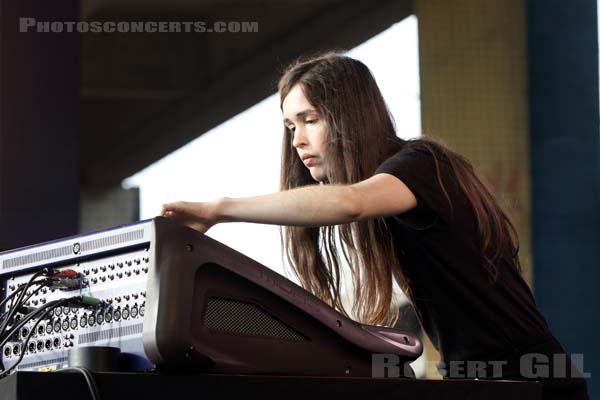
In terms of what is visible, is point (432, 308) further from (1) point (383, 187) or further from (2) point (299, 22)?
(2) point (299, 22)

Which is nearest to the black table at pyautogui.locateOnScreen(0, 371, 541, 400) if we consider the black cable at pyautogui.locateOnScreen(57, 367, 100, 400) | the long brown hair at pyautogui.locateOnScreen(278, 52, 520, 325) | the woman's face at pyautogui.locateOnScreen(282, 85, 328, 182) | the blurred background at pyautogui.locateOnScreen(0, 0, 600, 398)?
the black cable at pyautogui.locateOnScreen(57, 367, 100, 400)

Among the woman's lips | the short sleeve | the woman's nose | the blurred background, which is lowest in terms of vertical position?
the short sleeve

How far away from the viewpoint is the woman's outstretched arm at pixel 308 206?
48.0 inches

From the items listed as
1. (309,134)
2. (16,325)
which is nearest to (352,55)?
(309,134)

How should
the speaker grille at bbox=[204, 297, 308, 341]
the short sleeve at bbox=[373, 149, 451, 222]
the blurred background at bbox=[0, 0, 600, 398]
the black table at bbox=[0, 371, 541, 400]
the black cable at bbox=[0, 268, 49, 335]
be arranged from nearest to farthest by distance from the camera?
the black table at bbox=[0, 371, 541, 400] < the speaker grille at bbox=[204, 297, 308, 341] < the black cable at bbox=[0, 268, 49, 335] < the short sleeve at bbox=[373, 149, 451, 222] < the blurred background at bbox=[0, 0, 600, 398]

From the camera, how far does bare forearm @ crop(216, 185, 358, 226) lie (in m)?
1.24

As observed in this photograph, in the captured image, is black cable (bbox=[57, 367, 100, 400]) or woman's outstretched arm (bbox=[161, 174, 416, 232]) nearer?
black cable (bbox=[57, 367, 100, 400])

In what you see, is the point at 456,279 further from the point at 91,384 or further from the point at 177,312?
the point at 91,384

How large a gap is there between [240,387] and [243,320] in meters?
0.08

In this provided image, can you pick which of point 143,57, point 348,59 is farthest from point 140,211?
point 348,59

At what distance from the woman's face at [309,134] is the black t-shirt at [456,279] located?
0.47 feet

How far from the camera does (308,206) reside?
1.29 metres

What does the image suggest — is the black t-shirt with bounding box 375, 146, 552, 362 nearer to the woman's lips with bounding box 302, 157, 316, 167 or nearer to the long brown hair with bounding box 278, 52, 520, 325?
the long brown hair with bounding box 278, 52, 520, 325

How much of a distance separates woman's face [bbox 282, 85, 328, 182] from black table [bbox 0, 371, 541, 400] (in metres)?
0.49
